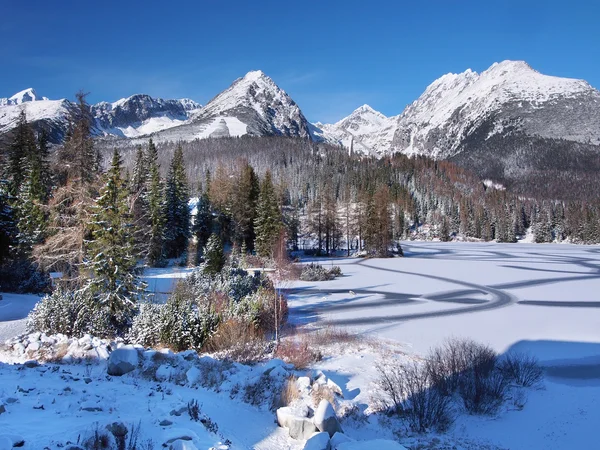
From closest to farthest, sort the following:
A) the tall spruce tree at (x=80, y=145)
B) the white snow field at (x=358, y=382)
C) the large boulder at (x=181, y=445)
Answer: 1. the large boulder at (x=181, y=445)
2. the white snow field at (x=358, y=382)
3. the tall spruce tree at (x=80, y=145)

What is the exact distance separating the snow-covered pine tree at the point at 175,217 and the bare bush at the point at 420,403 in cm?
4131

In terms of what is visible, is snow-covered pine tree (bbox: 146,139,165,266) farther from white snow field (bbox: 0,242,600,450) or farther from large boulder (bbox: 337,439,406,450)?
large boulder (bbox: 337,439,406,450)

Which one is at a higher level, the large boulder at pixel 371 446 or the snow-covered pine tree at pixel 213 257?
the snow-covered pine tree at pixel 213 257

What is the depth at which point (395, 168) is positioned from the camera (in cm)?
16412

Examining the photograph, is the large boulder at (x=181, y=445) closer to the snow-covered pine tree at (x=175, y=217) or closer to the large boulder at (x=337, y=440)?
the large boulder at (x=337, y=440)

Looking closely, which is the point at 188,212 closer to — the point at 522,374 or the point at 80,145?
the point at 80,145

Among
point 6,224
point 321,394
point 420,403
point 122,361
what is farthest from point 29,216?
point 420,403

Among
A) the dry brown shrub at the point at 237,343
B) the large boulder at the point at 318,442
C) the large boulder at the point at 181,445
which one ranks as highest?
the large boulder at the point at 181,445

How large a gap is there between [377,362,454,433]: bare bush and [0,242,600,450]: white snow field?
0.31m

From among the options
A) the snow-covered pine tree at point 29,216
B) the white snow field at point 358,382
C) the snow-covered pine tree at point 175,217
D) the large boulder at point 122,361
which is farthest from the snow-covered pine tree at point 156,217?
the large boulder at point 122,361

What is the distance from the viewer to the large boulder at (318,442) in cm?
643

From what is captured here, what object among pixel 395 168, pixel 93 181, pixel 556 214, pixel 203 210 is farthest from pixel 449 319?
pixel 395 168

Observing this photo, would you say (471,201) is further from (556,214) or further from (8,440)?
(8,440)

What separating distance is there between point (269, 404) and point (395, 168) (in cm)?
16348
